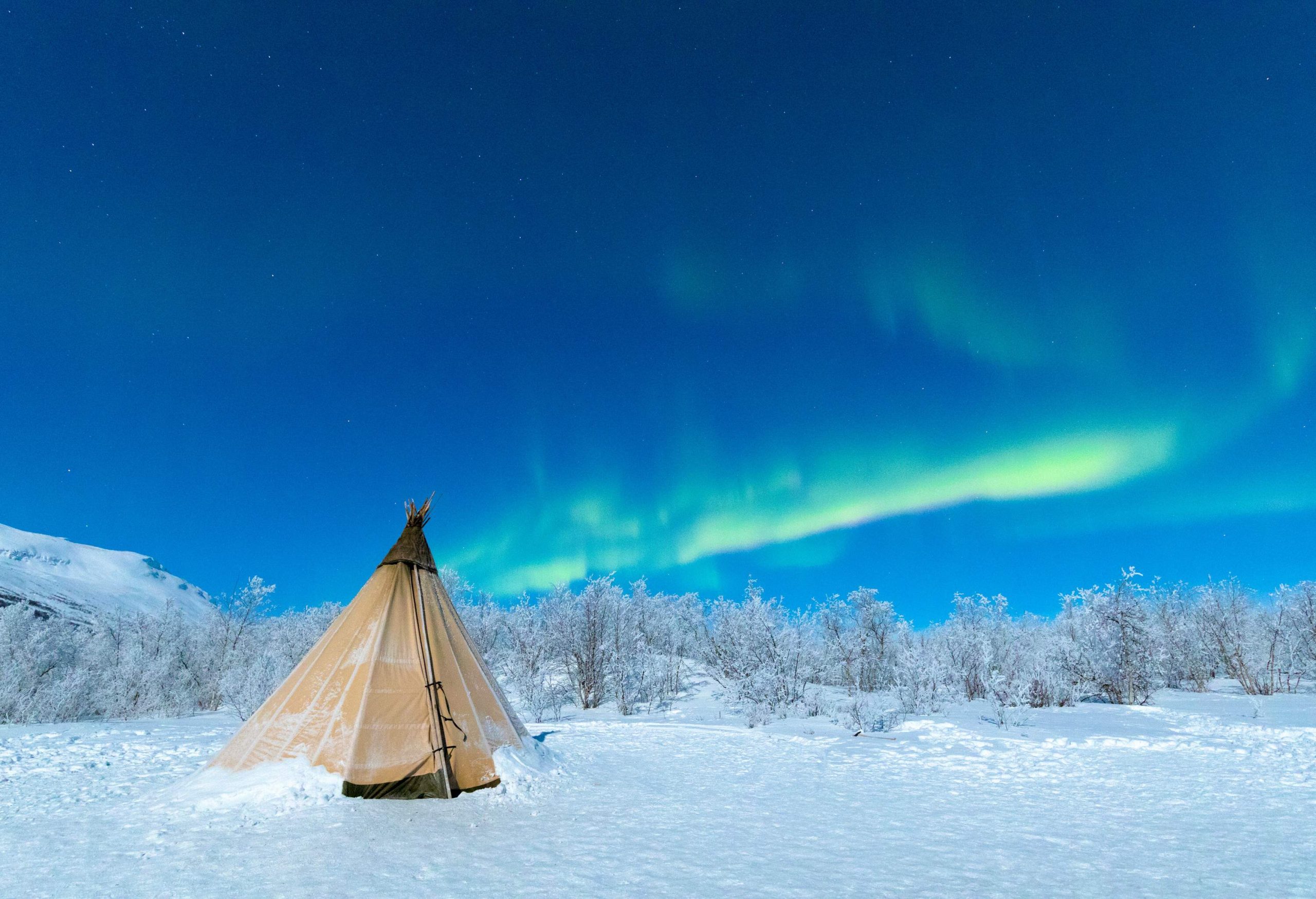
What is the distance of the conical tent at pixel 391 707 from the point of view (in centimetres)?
793

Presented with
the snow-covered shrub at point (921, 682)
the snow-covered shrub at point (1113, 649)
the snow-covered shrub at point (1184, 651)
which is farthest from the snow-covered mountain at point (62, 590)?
the snow-covered shrub at point (1184, 651)

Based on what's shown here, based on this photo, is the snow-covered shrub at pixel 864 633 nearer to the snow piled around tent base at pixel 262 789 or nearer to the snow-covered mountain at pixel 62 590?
the snow piled around tent base at pixel 262 789

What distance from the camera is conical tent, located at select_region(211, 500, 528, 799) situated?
7.93m

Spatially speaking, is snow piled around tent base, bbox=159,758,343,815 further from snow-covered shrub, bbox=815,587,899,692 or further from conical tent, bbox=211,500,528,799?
snow-covered shrub, bbox=815,587,899,692

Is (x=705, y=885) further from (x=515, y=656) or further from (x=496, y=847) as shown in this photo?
(x=515, y=656)

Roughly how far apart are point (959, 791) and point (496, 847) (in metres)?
7.60

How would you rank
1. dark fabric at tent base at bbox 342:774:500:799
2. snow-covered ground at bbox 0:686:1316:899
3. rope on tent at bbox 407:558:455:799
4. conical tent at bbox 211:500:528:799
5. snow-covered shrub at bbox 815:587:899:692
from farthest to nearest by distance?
1. snow-covered shrub at bbox 815:587:899:692
2. rope on tent at bbox 407:558:455:799
3. conical tent at bbox 211:500:528:799
4. dark fabric at tent base at bbox 342:774:500:799
5. snow-covered ground at bbox 0:686:1316:899

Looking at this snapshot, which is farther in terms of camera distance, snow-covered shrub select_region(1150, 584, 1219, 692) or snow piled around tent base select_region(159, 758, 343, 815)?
snow-covered shrub select_region(1150, 584, 1219, 692)

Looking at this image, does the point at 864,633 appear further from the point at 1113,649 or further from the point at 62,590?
the point at 62,590

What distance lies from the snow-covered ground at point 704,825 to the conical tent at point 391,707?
1.17 ft

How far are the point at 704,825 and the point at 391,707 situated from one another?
4.68m

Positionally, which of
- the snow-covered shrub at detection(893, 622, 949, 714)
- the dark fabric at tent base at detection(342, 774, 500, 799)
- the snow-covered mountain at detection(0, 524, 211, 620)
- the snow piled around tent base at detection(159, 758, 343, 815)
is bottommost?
the snow-covered shrub at detection(893, 622, 949, 714)

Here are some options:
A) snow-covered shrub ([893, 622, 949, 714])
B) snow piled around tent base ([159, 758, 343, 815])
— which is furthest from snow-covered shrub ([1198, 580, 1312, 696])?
snow piled around tent base ([159, 758, 343, 815])

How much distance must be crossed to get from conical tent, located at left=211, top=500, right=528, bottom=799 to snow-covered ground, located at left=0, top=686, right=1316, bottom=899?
358 millimetres
